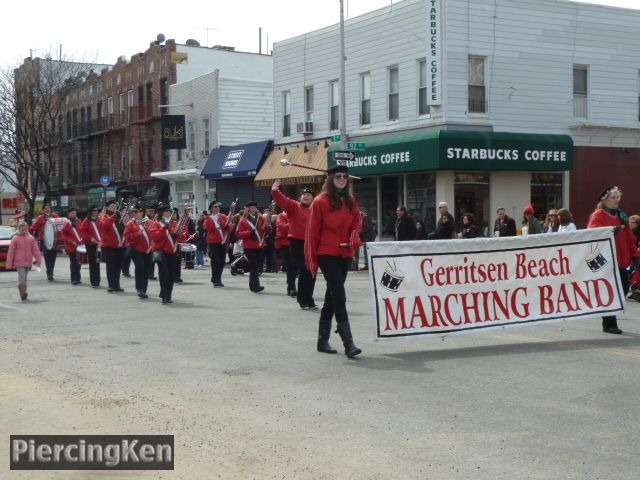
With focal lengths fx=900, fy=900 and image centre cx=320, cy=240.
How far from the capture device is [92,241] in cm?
2056

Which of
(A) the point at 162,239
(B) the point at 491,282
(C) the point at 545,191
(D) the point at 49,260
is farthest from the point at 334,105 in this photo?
(B) the point at 491,282

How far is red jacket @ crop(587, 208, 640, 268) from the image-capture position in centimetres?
1136

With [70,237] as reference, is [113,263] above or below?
below

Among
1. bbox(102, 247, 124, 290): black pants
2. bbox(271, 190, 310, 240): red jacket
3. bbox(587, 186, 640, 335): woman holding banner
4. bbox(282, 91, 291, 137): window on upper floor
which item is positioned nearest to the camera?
bbox(587, 186, 640, 335): woman holding banner

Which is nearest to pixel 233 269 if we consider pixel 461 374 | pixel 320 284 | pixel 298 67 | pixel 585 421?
pixel 320 284

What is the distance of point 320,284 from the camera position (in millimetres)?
20375

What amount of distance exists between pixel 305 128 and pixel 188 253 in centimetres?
826

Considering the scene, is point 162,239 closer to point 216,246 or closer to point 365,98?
point 216,246

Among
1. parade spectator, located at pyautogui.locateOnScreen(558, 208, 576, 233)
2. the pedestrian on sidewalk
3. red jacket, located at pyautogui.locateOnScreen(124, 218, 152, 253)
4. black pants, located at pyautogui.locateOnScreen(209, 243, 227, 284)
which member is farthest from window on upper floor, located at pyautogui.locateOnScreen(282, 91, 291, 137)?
parade spectator, located at pyautogui.locateOnScreen(558, 208, 576, 233)

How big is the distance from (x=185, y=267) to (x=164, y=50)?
853 inches

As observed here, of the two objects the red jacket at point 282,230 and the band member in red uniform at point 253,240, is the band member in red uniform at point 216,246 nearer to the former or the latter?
the band member in red uniform at point 253,240

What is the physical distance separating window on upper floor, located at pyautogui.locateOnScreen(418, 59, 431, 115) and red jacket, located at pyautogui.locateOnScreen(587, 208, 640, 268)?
16.5 meters

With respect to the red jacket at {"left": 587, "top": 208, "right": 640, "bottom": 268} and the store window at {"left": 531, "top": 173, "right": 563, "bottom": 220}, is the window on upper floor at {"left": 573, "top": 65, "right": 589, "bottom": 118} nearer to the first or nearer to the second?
the store window at {"left": 531, "top": 173, "right": 563, "bottom": 220}

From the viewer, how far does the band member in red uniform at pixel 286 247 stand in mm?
16828
